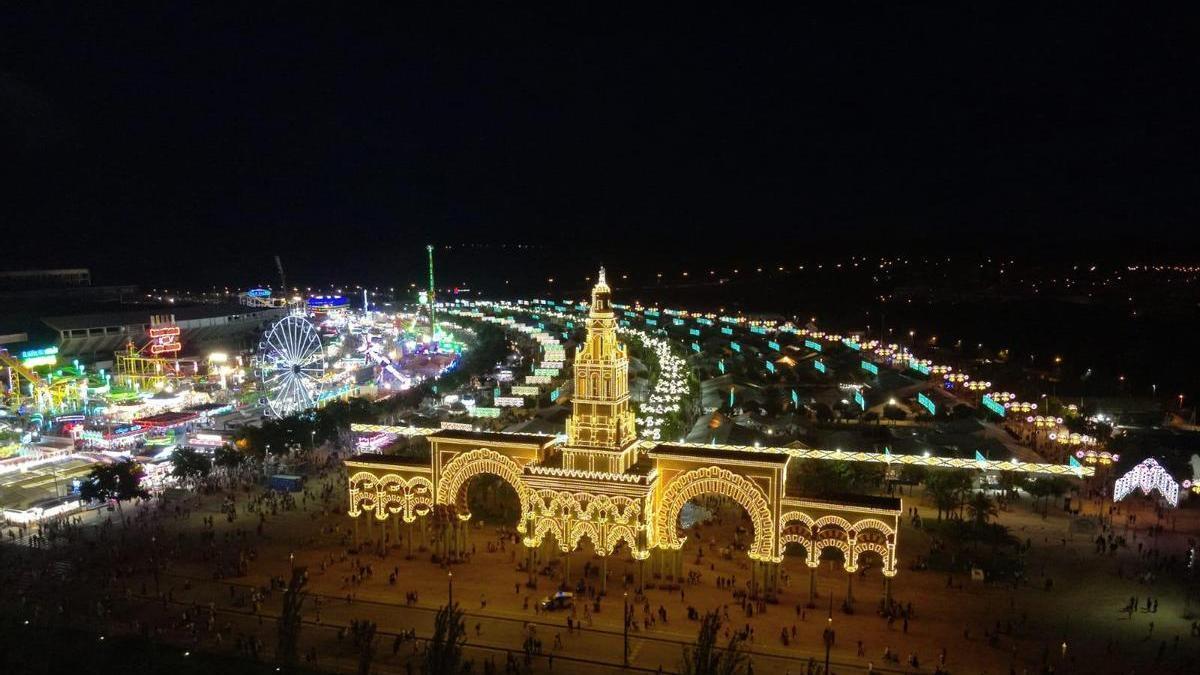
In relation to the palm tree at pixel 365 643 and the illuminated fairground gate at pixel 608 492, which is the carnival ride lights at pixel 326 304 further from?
the palm tree at pixel 365 643

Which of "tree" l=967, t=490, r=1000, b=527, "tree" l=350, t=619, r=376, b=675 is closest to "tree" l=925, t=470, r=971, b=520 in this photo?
"tree" l=967, t=490, r=1000, b=527

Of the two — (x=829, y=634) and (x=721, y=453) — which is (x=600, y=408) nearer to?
(x=721, y=453)

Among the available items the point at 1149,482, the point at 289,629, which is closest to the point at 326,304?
the point at 289,629

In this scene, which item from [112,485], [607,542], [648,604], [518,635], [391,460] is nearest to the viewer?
[518,635]

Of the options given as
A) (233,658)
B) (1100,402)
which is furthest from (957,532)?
(1100,402)

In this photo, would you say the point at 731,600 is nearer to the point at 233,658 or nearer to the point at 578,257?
the point at 233,658
